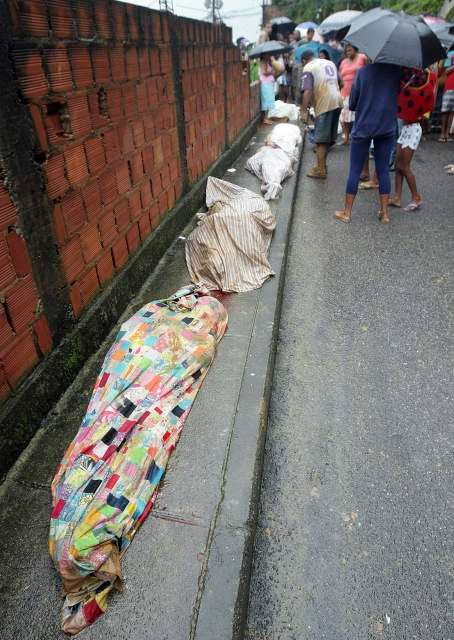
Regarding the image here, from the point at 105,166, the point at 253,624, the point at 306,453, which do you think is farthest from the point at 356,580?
the point at 105,166

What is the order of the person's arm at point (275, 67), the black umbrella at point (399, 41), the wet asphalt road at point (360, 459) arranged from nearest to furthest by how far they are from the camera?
the wet asphalt road at point (360, 459)
the black umbrella at point (399, 41)
the person's arm at point (275, 67)

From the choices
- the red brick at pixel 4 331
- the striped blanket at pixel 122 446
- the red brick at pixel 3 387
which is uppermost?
the red brick at pixel 4 331

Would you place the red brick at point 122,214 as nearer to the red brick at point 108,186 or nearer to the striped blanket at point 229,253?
the red brick at point 108,186

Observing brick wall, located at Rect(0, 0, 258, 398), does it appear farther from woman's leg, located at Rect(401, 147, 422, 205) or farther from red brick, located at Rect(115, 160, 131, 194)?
woman's leg, located at Rect(401, 147, 422, 205)

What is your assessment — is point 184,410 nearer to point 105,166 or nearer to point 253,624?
point 253,624

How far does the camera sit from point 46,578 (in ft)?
5.27

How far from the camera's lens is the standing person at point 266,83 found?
995 cm

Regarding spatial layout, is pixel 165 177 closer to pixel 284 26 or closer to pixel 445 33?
pixel 445 33

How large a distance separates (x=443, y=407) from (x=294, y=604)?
4.84 ft

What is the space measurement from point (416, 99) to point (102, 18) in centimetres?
351

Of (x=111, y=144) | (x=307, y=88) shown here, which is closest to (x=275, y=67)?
(x=307, y=88)

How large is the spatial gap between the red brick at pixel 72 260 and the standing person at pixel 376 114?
354 cm

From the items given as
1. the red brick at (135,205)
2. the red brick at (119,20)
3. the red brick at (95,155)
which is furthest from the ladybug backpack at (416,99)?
the red brick at (95,155)

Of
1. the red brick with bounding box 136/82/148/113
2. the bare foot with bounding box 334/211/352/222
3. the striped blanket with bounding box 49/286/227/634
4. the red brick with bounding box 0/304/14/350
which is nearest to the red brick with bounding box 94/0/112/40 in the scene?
the red brick with bounding box 136/82/148/113
